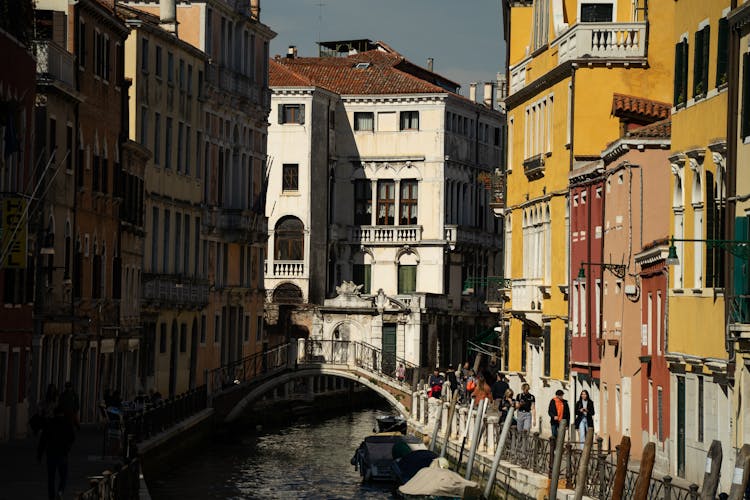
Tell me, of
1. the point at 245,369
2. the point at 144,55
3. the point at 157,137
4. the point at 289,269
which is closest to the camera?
the point at 144,55

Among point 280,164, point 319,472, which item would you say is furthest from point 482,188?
point 319,472

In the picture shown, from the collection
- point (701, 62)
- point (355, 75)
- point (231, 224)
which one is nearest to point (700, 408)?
point (701, 62)

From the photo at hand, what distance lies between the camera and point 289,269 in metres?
80.2

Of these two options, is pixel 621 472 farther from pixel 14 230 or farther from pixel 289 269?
pixel 289 269

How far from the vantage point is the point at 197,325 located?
62219mm

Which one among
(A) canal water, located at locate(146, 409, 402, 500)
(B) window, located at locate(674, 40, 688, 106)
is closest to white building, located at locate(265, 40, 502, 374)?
(A) canal water, located at locate(146, 409, 402, 500)

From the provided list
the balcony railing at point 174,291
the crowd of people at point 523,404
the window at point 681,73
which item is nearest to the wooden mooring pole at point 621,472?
the crowd of people at point 523,404

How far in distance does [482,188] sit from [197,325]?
2998 cm

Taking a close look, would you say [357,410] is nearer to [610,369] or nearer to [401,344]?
[401,344]

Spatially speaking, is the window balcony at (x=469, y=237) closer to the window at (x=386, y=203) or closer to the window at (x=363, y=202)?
the window at (x=386, y=203)

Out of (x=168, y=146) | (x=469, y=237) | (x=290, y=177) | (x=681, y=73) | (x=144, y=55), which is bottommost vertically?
(x=681, y=73)

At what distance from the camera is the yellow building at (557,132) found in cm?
4469

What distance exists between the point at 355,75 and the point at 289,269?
34.9 feet

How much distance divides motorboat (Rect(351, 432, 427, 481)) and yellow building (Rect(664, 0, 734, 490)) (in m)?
13.5
